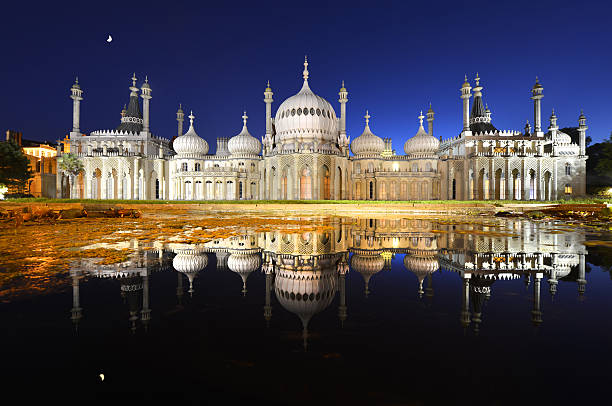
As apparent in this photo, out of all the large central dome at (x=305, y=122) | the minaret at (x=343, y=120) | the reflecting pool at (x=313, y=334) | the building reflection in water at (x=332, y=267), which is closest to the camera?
the reflecting pool at (x=313, y=334)

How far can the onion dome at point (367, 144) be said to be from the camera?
51562 millimetres

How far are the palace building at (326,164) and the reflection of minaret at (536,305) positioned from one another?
4040 cm

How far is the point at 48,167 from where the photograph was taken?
229 feet

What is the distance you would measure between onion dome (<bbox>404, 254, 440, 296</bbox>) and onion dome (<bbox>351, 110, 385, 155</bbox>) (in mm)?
47811

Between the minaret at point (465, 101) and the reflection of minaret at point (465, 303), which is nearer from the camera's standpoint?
the reflection of minaret at point (465, 303)

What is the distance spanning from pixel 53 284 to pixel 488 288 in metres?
4.93

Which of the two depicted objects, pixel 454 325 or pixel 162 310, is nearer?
pixel 454 325

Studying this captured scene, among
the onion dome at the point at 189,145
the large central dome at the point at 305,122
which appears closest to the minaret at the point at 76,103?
the onion dome at the point at 189,145

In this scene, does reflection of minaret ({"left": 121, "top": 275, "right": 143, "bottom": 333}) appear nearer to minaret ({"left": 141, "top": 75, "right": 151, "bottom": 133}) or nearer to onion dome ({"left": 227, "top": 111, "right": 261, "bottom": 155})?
onion dome ({"left": 227, "top": 111, "right": 261, "bottom": 155})

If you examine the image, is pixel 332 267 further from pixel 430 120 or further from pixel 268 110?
pixel 430 120

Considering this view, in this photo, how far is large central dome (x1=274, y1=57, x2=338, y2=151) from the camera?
4547cm

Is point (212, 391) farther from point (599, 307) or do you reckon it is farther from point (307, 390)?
point (599, 307)

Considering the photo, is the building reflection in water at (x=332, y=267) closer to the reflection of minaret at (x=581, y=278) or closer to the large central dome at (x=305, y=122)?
the reflection of minaret at (x=581, y=278)

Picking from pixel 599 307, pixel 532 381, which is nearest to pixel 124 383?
pixel 532 381
